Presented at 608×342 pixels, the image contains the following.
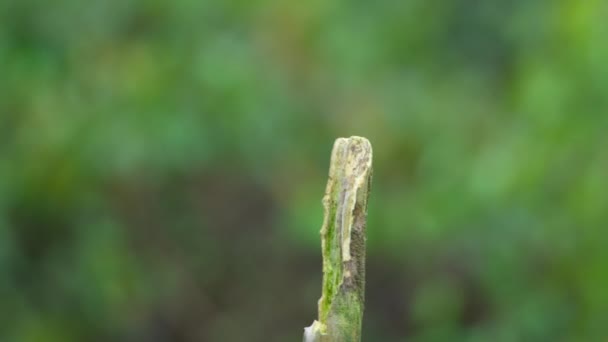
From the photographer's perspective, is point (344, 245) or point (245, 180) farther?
point (245, 180)

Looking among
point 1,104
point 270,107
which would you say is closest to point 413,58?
point 270,107

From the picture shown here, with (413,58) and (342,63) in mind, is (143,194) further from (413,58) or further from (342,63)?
(413,58)

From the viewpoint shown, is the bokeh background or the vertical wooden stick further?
the bokeh background

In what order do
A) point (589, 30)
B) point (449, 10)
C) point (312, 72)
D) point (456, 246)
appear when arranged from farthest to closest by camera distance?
point (449, 10)
point (312, 72)
point (456, 246)
point (589, 30)

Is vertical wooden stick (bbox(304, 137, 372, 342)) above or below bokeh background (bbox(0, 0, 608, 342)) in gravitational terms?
below
